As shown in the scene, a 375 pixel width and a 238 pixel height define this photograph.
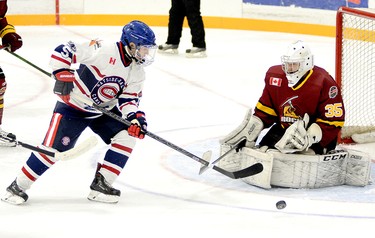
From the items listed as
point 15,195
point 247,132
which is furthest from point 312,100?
point 15,195

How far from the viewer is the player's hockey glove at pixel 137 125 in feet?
11.2

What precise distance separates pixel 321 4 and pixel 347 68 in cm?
311

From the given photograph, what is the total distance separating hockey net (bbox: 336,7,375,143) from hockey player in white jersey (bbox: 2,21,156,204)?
1.46 metres

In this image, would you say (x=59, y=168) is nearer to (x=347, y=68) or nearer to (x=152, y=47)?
(x=152, y=47)

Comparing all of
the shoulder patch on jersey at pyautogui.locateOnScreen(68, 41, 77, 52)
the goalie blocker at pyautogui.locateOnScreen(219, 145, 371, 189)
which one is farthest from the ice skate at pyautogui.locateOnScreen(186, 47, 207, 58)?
the shoulder patch on jersey at pyautogui.locateOnScreen(68, 41, 77, 52)

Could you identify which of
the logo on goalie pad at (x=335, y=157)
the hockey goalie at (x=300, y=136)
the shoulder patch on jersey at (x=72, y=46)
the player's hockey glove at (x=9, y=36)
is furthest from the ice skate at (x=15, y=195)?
the logo on goalie pad at (x=335, y=157)

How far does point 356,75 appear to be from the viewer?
17.8 feet

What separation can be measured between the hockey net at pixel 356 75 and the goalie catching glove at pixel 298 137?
97cm

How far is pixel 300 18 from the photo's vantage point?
845 centimetres

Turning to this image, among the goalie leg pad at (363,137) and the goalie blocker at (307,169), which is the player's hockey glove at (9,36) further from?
the goalie leg pad at (363,137)

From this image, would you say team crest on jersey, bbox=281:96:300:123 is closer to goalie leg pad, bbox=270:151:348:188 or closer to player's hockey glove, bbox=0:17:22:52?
goalie leg pad, bbox=270:151:348:188

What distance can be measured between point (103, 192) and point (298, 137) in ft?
2.60

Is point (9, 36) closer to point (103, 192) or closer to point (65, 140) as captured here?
point (65, 140)

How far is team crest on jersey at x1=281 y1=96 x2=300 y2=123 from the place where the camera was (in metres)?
3.81
